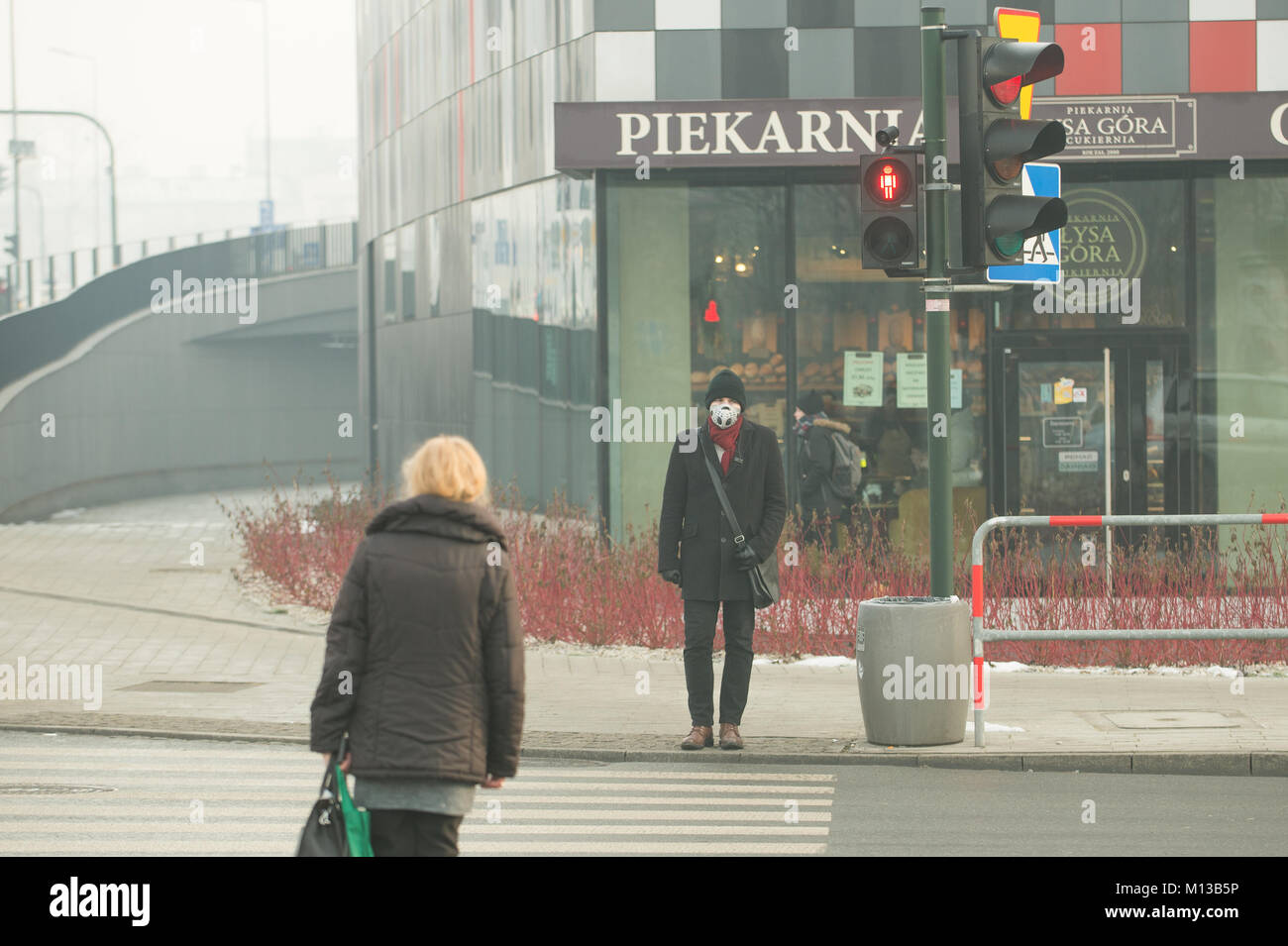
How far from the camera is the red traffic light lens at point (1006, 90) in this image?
9648 mm

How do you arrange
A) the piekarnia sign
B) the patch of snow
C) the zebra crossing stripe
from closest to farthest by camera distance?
the zebra crossing stripe
the patch of snow
the piekarnia sign

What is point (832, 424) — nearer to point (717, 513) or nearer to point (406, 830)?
point (717, 513)

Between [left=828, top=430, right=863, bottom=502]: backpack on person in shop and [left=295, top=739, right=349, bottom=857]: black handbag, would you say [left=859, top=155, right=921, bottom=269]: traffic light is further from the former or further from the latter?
[left=828, top=430, right=863, bottom=502]: backpack on person in shop

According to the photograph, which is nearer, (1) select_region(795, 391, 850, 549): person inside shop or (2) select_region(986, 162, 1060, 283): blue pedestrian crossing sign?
(2) select_region(986, 162, 1060, 283): blue pedestrian crossing sign

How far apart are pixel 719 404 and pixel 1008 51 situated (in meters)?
2.38

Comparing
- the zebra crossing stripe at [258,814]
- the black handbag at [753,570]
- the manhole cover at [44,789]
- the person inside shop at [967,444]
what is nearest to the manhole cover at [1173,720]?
the black handbag at [753,570]

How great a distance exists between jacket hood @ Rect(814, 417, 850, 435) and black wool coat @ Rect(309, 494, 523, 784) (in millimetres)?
12261

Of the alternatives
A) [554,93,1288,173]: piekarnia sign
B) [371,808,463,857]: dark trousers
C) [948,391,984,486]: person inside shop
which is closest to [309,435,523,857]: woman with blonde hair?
[371,808,463,857]: dark trousers

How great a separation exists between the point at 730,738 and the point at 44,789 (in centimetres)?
340

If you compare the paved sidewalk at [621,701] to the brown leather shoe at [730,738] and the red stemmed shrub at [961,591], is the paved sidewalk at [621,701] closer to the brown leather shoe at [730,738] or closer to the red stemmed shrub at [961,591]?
the brown leather shoe at [730,738]

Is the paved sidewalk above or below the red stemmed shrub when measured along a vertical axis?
below

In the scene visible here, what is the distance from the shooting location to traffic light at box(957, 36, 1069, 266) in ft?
31.1
